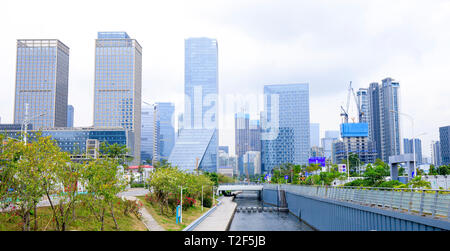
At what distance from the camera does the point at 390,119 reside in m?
193

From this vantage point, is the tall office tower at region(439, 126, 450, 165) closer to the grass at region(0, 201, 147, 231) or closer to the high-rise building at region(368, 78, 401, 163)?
the high-rise building at region(368, 78, 401, 163)

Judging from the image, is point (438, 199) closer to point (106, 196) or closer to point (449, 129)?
point (106, 196)

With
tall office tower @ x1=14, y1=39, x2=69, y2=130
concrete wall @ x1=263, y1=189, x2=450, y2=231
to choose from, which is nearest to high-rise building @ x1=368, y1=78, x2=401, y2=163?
tall office tower @ x1=14, y1=39, x2=69, y2=130

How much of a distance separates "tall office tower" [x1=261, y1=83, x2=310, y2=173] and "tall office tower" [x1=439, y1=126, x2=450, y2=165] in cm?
6765

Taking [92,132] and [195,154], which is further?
[92,132]

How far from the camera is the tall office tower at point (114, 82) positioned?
162875 millimetres

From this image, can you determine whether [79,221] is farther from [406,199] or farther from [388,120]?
[388,120]

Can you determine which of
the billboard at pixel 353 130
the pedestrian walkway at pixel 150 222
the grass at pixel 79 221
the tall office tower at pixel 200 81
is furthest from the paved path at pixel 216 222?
the billboard at pixel 353 130

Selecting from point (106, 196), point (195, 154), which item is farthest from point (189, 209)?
point (195, 154)

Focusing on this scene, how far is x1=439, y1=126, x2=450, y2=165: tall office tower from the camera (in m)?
123

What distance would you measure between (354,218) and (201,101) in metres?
139
